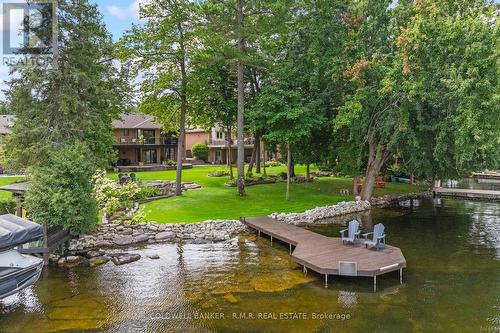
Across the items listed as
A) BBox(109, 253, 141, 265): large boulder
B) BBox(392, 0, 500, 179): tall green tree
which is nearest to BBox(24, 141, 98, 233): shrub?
BBox(109, 253, 141, 265): large boulder

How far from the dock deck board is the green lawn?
5052 millimetres

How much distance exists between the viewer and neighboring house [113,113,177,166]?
48219mm

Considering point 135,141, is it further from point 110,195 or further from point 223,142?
point 110,195

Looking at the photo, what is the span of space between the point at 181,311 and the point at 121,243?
735 cm

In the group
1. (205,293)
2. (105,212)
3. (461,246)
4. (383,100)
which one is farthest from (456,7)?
(105,212)

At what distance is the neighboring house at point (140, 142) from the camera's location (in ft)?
158

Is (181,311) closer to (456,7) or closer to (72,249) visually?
(72,249)

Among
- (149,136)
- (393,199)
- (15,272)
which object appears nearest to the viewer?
(15,272)

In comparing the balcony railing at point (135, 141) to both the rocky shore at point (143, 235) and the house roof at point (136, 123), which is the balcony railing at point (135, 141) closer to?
the house roof at point (136, 123)

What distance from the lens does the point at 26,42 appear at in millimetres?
16562

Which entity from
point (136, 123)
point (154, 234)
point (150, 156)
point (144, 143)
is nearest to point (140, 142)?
point (144, 143)

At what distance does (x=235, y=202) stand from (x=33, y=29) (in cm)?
1382

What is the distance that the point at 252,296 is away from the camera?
35.8 ft

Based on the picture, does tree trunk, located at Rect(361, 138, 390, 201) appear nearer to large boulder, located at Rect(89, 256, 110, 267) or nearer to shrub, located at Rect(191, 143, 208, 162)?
large boulder, located at Rect(89, 256, 110, 267)
